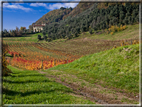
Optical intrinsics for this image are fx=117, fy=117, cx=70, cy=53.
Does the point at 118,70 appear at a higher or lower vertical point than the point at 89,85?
higher

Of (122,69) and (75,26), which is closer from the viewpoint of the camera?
(122,69)

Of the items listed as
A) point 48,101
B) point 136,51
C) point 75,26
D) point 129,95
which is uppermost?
point 75,26

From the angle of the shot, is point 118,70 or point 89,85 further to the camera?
point 118,70

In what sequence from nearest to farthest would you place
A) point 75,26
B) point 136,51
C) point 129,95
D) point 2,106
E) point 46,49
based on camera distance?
point 2,106 → point 129,95 → point 136,51 → point 46,49 → point 75,26

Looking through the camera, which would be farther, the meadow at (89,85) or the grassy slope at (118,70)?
the grassy slope at (118,70)

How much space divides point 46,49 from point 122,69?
6289 cm

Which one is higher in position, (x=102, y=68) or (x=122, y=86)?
(x=102, y=68)

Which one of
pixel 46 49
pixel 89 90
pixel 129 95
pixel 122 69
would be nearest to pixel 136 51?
pixel 122 69

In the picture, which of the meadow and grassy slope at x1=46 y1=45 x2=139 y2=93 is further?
grassy slope at x1=46 y1=45 x2=139 y2=93

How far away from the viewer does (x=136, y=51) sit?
1184 centimetres

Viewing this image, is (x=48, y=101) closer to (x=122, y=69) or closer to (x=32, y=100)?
(x=32, y=100)

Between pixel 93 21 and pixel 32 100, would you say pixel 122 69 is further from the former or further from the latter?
pixel 93 21

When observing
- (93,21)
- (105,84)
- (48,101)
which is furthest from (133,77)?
(93,21)

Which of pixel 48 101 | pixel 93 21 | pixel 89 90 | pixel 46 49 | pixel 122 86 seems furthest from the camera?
pixel 93 21
